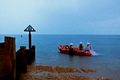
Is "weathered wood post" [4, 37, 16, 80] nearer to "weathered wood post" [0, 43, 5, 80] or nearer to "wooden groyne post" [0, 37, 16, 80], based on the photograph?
"wooden groyne post" [0, 37, 16, 80]

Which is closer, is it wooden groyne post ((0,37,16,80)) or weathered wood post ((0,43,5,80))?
wooden groyne post ((0,37,16,80))

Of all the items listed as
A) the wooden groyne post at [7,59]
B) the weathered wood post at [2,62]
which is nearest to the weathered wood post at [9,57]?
the wooden groyne post at [7,59]

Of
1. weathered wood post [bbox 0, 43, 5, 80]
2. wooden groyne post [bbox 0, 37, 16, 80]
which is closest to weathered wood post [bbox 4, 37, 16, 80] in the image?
wooden groyne post [bbox 0, 37, 16, 80]

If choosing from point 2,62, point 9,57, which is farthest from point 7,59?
point 2,62

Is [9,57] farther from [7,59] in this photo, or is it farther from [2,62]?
[2,62]

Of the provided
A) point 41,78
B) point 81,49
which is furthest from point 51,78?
point 81,49

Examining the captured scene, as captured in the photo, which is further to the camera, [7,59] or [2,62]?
[2,62]

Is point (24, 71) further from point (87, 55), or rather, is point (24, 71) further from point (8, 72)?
point (87, 55)

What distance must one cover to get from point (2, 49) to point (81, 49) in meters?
15.3

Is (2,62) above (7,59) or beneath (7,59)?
beneath

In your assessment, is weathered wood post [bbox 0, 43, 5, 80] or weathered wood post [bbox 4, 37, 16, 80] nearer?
weathered wood post [bbox 4, 37, 16, 80]

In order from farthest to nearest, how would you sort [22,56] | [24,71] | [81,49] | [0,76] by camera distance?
[81,49], [24,71], [22,56], [0,76]

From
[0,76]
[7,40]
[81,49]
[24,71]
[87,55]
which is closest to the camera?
[7,40]

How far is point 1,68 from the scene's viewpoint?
4910 millimetres
